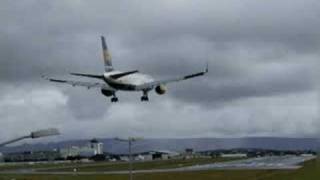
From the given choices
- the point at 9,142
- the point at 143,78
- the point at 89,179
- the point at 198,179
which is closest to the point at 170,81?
the point at 143,78

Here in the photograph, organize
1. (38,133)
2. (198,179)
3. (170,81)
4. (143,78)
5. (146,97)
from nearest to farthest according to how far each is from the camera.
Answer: (38,133)
(146,97)
(143,78)
(170,81)
(198,179)

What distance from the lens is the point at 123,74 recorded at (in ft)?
358

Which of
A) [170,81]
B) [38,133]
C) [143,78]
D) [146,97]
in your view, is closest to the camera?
[38,133]

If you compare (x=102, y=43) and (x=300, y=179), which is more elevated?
(x=102, y=43)

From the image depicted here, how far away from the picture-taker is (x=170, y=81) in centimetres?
12212

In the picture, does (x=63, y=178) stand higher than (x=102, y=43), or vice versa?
(x=102, y=43)

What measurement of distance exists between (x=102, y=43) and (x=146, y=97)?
14969 mm

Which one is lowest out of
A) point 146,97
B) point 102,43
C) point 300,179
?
point 300,179

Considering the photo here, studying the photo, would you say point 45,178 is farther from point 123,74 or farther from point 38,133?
point 38,133

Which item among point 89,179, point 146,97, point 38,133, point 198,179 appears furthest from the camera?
point 89,179

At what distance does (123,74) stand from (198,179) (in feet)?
106

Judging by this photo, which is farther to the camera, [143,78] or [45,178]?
[45,178]

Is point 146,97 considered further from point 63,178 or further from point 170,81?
point 63,178

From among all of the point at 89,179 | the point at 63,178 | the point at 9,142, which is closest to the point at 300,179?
the point at 89,179
